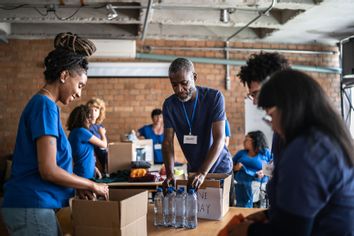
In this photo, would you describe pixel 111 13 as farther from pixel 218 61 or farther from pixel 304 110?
pixel 304 110

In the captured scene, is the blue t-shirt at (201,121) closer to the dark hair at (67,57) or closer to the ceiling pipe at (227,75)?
the dark hair at (67,57)

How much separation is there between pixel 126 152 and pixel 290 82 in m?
3.16

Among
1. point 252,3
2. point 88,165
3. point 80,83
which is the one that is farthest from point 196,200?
point 252,3

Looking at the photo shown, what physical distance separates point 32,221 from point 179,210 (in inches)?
28.7

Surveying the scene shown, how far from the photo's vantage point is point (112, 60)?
20.7 feet

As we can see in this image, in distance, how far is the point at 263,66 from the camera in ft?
5.94

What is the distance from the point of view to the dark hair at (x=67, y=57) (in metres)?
1.64

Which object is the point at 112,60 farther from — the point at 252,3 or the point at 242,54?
the point at 252,3

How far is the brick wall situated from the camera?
6148 mm

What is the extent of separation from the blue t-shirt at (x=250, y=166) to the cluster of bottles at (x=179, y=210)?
2.42 m

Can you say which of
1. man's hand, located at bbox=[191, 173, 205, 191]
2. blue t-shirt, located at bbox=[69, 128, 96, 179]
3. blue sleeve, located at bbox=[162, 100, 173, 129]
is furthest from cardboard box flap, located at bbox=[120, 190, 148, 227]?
blue t-shirt, located at bbox=[69, 128, 96, 179]

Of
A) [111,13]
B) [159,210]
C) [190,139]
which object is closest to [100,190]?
[159,210]

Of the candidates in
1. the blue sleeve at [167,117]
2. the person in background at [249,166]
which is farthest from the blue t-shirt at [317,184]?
the person in background at [249,166]

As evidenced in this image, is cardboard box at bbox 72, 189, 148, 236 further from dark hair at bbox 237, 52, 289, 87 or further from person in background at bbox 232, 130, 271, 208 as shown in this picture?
person in background at bbox 232, 130, 271, 208
